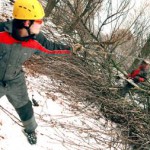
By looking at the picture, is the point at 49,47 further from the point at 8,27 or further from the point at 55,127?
the point at 55,127

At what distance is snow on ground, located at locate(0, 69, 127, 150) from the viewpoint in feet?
13.2

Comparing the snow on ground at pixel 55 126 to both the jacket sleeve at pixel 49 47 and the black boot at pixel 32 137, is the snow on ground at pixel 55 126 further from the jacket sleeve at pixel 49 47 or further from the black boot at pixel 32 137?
the jacket sleeve at pixel 49 47

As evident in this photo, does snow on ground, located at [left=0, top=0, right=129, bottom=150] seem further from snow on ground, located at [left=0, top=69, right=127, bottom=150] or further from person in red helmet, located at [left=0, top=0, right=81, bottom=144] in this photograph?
person in red helmet, located at [left=0, top=0, right=81, bottom=144]

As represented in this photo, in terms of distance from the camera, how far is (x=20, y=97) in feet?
11.6

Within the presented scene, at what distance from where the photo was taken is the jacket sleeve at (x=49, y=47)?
3.28 m

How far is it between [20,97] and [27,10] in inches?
43.2

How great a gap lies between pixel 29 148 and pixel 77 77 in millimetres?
2795

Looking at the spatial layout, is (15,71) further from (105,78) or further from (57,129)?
(105,78)

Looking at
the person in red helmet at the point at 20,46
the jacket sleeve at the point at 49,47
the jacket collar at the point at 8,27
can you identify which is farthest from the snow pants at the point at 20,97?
the jacket collar at the point at 8,27

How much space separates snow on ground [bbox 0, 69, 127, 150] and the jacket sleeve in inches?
50.8

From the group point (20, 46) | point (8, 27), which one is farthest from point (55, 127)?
point (8, 27)

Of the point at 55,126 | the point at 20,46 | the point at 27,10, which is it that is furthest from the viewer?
the point at 55,126

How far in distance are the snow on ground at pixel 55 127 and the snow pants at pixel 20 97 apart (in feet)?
0.97

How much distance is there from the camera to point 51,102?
5418 mm
